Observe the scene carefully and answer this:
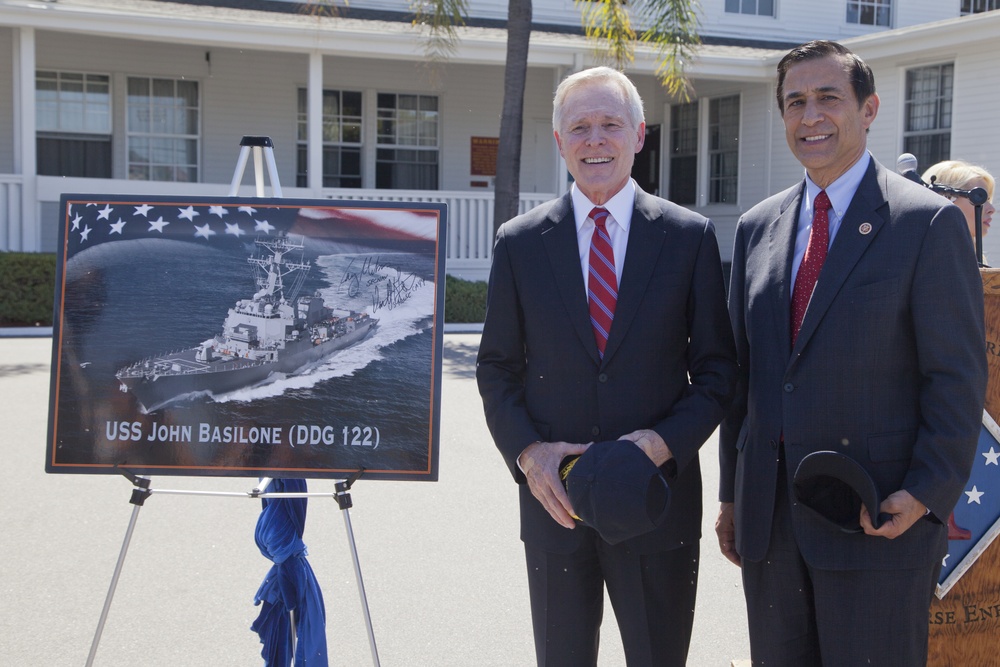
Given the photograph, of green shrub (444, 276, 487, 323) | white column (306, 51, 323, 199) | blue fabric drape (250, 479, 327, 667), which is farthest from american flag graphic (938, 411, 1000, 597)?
white column (306, 51, 323, 199)

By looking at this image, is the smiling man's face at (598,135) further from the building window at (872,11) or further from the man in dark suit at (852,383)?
the building window at (872,11)

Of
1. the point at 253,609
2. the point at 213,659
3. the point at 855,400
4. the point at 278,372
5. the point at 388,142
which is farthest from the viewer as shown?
the point at 388,142

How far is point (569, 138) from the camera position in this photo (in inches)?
109

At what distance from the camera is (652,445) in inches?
103

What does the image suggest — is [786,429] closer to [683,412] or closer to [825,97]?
[683,412]

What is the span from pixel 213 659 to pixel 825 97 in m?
3.22

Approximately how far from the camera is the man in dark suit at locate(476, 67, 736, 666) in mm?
2703

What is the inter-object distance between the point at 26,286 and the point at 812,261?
43.2 feet

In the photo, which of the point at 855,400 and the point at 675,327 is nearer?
the point at 855,400

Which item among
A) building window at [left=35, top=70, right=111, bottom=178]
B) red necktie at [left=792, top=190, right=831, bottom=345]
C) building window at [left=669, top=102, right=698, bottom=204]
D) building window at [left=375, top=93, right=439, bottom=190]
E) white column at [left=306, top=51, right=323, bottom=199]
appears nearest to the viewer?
red necktie at [left=792, top=190, right=831, bottom=345]

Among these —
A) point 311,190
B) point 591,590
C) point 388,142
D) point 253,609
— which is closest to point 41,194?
point 311,190

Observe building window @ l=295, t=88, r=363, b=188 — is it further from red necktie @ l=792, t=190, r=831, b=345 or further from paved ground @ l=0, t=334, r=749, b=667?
red necktie @ l=792, t=190, r=831, b=345

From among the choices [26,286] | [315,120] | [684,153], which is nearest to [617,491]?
[26,286]

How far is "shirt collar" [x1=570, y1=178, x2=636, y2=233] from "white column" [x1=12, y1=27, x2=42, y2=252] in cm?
1370
